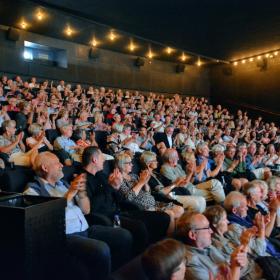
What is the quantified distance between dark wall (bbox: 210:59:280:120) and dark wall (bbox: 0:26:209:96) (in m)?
0.46

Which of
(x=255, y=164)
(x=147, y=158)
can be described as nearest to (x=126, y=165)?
(x=147, y=158)

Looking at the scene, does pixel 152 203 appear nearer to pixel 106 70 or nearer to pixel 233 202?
pixel 233 202

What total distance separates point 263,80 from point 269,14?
3625 millimetres

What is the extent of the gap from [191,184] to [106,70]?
6253mm

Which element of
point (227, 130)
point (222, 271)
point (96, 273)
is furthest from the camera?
point (227, 130)

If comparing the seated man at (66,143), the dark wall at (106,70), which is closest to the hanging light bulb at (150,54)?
the dark wall at (106,70)

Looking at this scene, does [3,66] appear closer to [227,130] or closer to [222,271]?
[227,130]

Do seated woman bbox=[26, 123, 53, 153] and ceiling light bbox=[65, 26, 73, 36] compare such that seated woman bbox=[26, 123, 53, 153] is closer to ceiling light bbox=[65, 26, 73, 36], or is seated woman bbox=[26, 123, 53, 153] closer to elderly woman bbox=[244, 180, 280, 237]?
elderly woman bbox=[244, 180, 280, 237]

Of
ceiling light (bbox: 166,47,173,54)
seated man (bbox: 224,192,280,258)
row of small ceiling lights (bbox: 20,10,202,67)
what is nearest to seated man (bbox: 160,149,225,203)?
seated man (bbox: 224,192,280,258)

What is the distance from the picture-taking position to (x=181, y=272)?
1.09 meters

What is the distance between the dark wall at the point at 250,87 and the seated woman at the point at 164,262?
9038mm

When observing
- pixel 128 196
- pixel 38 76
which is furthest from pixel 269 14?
pixel 128 196

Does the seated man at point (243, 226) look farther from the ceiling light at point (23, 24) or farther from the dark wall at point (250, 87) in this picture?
the dark wall at point (250, 87)

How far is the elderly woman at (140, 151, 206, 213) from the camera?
2.67 meters
